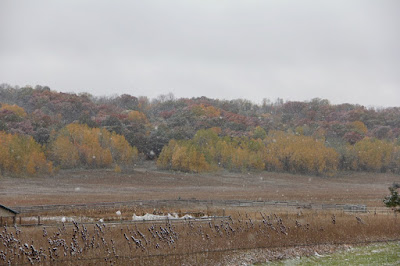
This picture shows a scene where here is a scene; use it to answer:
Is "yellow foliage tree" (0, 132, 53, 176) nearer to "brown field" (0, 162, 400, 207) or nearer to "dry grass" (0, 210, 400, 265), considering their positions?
"brown field" (0, 162, 400, 207)

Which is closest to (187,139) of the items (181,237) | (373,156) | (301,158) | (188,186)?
(301,158)

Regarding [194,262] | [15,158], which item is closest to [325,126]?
[15,158]

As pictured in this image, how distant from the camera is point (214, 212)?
45969 millimetres

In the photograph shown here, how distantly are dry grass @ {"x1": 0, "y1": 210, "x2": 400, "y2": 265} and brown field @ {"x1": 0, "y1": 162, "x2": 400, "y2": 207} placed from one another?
2694 cm

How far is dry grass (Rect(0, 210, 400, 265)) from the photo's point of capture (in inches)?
942

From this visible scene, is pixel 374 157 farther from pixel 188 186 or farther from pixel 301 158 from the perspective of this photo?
pixel 188 186

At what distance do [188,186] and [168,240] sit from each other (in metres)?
59.7

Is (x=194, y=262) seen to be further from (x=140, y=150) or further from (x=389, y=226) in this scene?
(x=140, y=150)

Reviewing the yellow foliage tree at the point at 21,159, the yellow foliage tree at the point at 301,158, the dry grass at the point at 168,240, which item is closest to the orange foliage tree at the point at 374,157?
the yellow foliage tree at the point at 301,158

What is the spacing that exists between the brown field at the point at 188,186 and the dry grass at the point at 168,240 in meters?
26.9

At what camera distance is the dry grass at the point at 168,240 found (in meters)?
23.9

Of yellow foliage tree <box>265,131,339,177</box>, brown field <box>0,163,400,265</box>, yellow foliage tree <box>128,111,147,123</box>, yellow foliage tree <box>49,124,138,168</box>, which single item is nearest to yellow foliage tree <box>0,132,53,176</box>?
yellow foliage tree <box>49,124,138,168</box>

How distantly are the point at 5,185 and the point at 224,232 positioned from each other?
2182 inches

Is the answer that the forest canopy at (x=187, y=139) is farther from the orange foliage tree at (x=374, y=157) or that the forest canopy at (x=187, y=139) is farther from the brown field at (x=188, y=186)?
the brown field at (x=188, y=186)
